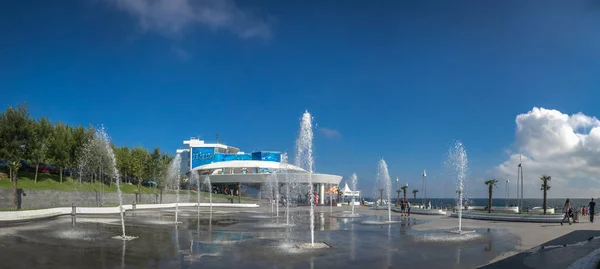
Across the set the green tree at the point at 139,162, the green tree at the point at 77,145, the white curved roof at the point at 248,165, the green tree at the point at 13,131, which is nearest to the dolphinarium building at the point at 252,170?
the white curved roof at the point at 248,165

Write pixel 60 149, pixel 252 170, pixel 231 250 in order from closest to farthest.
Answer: pixel 231 250
pixel 60 149
pixel 252 170

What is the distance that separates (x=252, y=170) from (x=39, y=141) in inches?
2012

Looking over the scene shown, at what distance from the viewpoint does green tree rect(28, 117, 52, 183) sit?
44319 millimetres

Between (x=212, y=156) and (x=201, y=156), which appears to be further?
(x=212, y=156)

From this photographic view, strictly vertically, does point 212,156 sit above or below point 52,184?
above

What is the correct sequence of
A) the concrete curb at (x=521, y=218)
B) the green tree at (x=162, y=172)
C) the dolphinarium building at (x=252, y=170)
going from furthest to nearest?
the dolphinarium building at (x=252, y=170), the green tree at (x=162, y=172), the concrete curb at (x=521, y=218)

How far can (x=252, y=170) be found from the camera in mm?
94688

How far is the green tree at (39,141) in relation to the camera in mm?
44319

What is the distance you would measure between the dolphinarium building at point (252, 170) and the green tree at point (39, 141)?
1224 inches

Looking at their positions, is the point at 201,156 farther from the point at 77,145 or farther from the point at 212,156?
the point at 77,145

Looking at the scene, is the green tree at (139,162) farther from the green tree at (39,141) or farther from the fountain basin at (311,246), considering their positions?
the fountain basin at (311,246)

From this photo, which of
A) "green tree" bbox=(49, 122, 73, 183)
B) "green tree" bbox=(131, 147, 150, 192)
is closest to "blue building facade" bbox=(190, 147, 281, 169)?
"green tree" bbox=(131, 147, 150, 192)

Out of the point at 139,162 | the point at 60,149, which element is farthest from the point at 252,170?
the point at 60,149

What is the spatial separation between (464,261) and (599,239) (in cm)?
954
